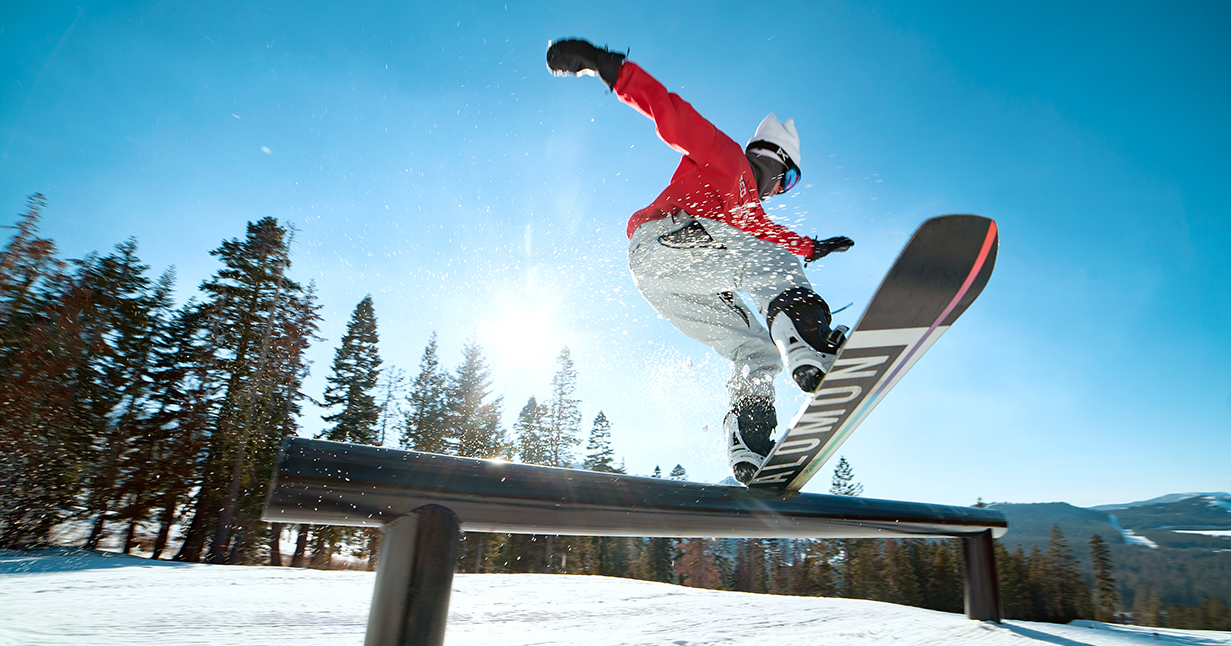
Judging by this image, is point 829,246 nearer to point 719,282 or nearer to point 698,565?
point 719,282

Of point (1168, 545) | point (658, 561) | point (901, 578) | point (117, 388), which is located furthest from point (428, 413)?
point (1168, 545)

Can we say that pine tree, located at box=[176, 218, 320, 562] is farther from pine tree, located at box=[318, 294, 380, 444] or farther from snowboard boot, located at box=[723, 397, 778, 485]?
snowboard boot, located at box=[723, 397, 778, 485]

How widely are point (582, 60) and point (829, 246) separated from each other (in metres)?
1.31

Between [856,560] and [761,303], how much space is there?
4204 centimetres

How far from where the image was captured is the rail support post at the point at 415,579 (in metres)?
0.92

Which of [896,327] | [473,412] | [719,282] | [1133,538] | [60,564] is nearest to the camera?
[896,327]

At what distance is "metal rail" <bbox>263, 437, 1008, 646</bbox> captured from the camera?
0.95 m

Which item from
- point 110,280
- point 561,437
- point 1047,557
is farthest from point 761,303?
point 1047,557

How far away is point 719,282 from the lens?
217cm

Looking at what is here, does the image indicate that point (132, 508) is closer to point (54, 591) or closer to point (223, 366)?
point (223, 366)

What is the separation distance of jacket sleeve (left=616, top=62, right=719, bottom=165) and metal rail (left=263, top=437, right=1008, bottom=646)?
4.42 ft

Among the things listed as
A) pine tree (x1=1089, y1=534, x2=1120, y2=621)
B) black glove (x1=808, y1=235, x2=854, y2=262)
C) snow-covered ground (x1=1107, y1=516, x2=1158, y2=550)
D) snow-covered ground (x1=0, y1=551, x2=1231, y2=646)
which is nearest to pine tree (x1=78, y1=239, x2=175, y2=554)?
snow-covered ground (x1=0, y1=551, x2=1231, y2=646)

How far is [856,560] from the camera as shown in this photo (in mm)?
36344

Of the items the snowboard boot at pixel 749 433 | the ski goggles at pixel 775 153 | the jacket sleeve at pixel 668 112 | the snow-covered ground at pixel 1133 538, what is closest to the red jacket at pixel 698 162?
the jacket sleeve at pixel 668 112
